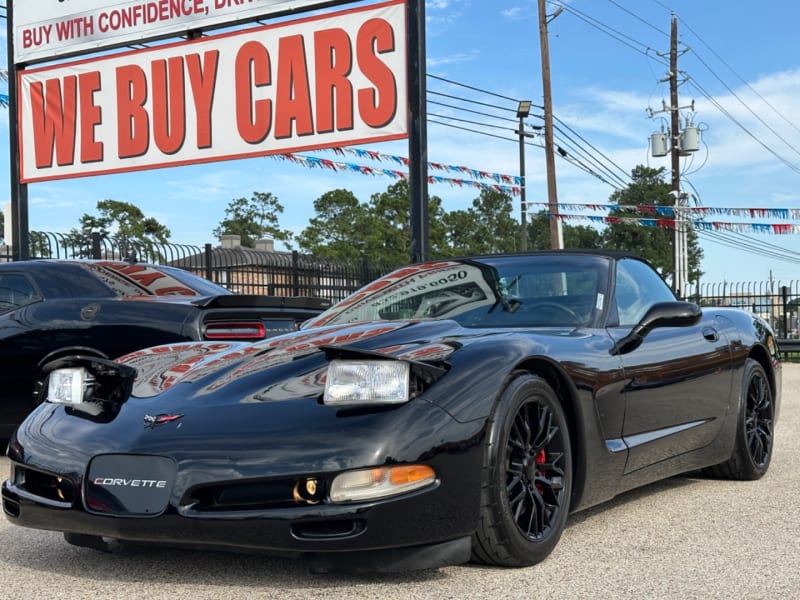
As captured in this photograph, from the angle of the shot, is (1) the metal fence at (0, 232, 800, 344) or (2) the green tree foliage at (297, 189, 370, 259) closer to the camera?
(1) the metal fence at (0, 232, 800, 344)

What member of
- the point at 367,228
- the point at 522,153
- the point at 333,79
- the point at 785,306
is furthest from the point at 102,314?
the point at 367,228

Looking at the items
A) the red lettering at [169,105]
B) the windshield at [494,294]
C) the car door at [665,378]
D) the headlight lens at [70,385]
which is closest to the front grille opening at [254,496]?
the headlight lens at [70,385]

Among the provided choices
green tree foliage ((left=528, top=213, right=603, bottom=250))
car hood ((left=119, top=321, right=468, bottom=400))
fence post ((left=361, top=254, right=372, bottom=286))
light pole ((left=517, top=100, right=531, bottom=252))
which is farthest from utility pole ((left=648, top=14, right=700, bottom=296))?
green tree foliage ((left=528, top=213, right=603, bottom=250))

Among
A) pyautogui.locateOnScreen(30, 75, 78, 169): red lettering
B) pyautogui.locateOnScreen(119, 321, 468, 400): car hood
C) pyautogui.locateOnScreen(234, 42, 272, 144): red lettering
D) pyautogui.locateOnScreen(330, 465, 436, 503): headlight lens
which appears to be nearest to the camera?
pyautogui.locateOnScreen(330, 465, 436, 503): headlight lens

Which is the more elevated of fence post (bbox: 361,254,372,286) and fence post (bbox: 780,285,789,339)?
fence post (bbox: 361,254,372,286)

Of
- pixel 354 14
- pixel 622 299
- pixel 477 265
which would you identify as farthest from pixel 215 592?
pixel 354 14

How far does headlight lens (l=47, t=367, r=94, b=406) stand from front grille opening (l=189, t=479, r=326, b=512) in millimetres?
819

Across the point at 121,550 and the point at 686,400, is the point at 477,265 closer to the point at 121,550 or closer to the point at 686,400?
the point at 686,400

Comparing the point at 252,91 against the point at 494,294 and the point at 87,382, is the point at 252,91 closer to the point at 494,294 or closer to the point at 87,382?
the point at 494,294

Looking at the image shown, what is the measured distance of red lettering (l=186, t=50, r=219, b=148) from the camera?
12828mm

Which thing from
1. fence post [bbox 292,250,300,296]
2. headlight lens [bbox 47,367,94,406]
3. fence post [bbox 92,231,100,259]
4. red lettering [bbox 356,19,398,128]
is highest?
red lettering [bbox 356,19,398,128]

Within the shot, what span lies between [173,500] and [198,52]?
34.7 feet

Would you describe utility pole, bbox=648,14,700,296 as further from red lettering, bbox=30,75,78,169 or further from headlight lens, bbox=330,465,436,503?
headlight lens, bbox=330,465,436,503

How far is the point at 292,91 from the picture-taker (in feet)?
40.0
